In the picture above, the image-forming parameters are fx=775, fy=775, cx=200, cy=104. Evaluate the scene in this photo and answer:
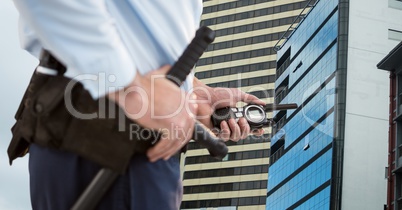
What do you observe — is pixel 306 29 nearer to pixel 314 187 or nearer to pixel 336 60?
pixel 336 60

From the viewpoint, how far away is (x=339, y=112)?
86000mm

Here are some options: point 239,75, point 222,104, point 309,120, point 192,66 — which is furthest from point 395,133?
point 192,66

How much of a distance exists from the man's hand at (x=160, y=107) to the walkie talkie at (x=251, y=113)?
0.80 meters

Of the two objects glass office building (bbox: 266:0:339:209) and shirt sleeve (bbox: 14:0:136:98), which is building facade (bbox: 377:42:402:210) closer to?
glass office building (bbox: 266:0:339:209)

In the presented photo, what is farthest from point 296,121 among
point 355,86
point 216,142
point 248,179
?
point 216,142

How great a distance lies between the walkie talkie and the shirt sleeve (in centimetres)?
91

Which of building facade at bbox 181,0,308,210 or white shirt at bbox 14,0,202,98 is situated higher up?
building facade at bbox 181,0,308,210

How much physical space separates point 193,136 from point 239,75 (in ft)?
392

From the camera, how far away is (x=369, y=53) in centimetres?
8938

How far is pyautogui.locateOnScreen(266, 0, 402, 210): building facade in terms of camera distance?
8244 cm

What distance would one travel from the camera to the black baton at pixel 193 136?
6.82ft

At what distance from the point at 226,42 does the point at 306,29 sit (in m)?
34.2

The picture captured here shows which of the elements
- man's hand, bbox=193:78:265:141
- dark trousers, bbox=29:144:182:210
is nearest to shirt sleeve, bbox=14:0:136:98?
dark trousers, bbox=29:144:182:210

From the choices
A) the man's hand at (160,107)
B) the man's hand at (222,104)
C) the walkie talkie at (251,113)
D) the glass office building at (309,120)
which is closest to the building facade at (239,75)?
the glass office building at (309,120)
